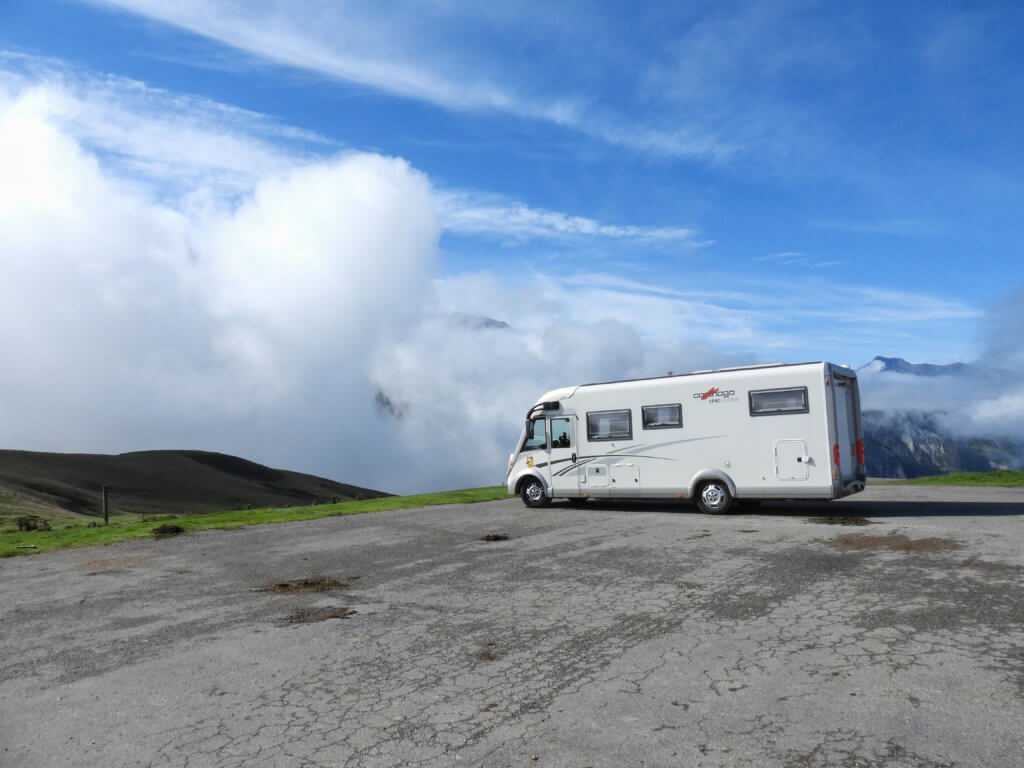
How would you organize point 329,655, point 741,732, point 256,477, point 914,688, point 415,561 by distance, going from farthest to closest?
point 256,477, point 415,561, point 329,655, point 914,688, point 741,732

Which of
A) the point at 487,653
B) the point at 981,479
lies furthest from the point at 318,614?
the point at 981,479

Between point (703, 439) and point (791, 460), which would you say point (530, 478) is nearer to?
point (703, 439)

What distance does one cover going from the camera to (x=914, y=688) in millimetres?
5152

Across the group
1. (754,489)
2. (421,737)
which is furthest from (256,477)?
(421,737)

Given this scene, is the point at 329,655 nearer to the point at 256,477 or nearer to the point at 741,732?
the point at 741,732

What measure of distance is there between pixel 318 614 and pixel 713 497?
10.5m

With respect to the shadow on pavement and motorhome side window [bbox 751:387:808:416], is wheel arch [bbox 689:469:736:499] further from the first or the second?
motorhome side window [bbox 751:387:808:416]

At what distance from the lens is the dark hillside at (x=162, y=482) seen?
8762 cm

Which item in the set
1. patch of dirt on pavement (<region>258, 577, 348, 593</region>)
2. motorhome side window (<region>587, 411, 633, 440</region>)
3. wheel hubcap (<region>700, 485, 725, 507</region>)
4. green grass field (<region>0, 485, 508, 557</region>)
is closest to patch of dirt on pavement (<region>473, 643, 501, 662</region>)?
patch of dirt on pavement (<region>258, 577, 348, 593</region>)

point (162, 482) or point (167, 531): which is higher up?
point (162, 482)

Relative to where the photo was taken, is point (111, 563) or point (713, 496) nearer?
point (111, 563)

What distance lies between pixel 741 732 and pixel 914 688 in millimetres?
1504

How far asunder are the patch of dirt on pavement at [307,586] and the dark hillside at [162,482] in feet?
248

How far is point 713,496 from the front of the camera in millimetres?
16250
